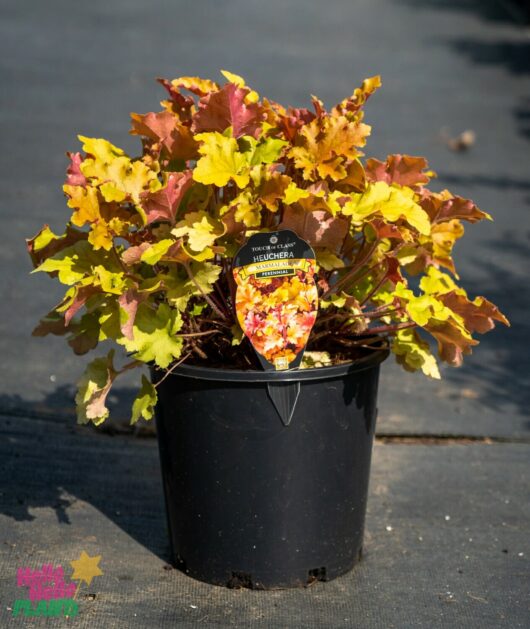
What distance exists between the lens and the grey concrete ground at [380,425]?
100 inches

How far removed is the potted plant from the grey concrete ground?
0.18 metres

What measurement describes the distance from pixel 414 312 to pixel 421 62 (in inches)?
358

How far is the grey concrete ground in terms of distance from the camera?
255 centimetres

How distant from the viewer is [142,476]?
10.6 feet

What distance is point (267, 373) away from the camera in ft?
7.69

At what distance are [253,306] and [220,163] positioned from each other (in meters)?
0.34

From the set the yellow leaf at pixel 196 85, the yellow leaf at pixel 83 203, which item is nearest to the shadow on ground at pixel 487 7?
the yellow leaf at pixel 196 85

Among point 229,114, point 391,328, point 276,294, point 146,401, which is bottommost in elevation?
point 146,401

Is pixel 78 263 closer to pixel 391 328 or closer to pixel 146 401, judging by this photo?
pixel 146 401

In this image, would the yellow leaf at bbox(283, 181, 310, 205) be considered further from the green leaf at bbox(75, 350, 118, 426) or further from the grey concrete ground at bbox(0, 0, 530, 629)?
the grey concrete ground at bbox(0, 0, 530, 629)

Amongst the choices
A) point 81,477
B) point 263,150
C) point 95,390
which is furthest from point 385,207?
point 81,477

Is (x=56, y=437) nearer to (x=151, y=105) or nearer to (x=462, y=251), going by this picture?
(x=462, y=251)

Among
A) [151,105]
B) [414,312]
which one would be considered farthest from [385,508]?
[151,105]

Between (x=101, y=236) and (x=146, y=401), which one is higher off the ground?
(x=101, y=236)
